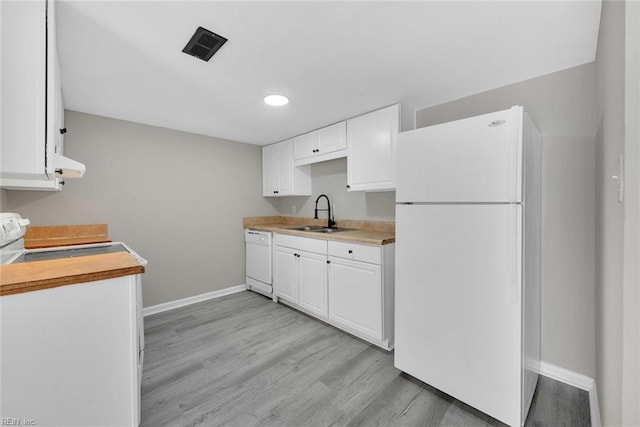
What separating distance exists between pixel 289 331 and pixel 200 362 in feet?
2.73

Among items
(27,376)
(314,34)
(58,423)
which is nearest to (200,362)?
(58,423)

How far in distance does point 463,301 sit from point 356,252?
1.00 meters

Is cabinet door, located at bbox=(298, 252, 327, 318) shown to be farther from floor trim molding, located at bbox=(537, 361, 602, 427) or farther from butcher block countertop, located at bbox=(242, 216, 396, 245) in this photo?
floor trim molding, located at bbox=(537, 361, 602, 427)

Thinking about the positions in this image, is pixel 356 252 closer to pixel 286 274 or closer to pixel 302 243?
pixel 302 243

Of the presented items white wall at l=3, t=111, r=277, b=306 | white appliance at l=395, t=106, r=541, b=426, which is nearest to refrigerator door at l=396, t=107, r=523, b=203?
white appliance at l=395, t=106, r=541, b=426

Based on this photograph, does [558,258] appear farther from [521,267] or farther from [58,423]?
[58,423]

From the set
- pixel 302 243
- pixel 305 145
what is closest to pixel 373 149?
pixel 305 145

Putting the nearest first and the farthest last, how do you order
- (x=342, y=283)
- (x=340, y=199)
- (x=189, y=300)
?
(x=342, y=283)
(x=189, y=300)
(x=340, y=199)

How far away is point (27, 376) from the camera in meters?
1.06

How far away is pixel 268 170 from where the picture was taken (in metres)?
4.09

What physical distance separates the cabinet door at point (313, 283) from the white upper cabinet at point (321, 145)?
116 centimetres

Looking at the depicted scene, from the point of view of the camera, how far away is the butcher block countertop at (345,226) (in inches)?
96.1

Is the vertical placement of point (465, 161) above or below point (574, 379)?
above

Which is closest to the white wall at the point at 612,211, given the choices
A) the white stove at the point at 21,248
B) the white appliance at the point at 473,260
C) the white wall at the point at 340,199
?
the white appliance at the point at 473,260
